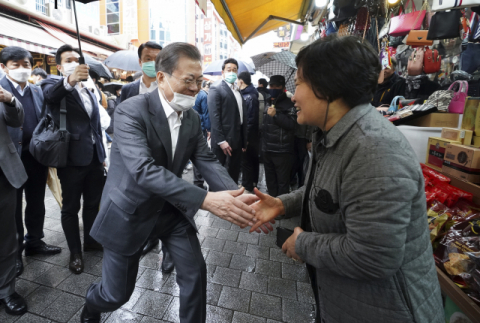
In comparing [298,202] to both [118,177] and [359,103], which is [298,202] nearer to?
[359,103]

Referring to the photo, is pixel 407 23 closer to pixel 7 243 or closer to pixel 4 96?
pixel 4 96

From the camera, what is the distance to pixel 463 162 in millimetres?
2330

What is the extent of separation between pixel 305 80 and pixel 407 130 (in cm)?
236

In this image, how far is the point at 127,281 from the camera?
1.94 m

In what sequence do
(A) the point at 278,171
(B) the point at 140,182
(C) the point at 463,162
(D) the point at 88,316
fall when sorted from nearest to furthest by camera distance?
1. (B) the point at 140,182
2. (D) the point at 88,316
3. (C) the point at 463,162
4. (A) the point at 278,171

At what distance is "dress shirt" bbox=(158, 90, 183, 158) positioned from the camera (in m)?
1.99

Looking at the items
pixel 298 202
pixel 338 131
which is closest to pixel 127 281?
pixel 298 202

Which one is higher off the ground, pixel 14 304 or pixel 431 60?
pixel 431 60

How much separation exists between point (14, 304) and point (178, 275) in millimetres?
1599

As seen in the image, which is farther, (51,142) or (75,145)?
(75,145)

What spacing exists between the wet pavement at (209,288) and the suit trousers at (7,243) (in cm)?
25

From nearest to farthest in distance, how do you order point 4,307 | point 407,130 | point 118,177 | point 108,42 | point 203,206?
1. point 203,206
2. point 118,177
3. point 4,307
4. point 407,130
5. point 108,42

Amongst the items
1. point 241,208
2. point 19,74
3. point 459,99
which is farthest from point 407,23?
point 19,74

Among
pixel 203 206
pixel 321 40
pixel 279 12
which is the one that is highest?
pixel 279 12
